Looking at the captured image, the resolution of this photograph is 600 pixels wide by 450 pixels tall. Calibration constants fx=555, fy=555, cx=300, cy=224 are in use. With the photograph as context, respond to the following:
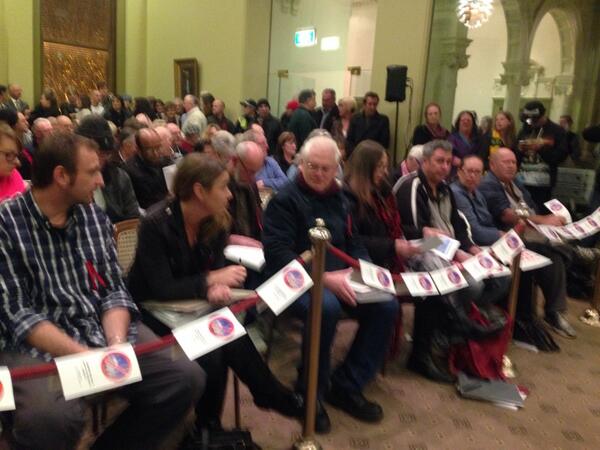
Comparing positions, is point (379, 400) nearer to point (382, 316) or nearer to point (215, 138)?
point (382, 316)

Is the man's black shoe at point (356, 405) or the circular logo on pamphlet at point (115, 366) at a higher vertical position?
the circular logo on pamphlet at point (115, 366)

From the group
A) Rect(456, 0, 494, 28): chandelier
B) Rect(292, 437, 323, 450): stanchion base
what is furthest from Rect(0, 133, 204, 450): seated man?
Rect(456, 0, 494, 28): chandelier

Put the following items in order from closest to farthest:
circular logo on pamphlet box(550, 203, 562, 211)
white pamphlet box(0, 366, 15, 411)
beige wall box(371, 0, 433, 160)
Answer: white pamphlet box(0, 366, 15, 411), circular logo on pamphlet box(550, 203, 562, 211), beige wall box(371, 0, 433, 160)

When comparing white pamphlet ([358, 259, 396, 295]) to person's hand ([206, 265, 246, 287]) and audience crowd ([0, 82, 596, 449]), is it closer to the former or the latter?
audience crowd ([0, 82, 596, 449])

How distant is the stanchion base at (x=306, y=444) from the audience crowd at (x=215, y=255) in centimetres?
13

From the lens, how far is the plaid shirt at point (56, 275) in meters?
1.81

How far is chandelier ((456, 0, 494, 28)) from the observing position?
7.05m

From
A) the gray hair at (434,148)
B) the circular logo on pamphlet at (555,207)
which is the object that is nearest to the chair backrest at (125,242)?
the gray hair at (434,148)

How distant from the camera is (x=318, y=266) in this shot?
2203mm

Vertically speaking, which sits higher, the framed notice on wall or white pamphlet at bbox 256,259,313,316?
the framed notice on wall

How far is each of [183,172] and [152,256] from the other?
351mm

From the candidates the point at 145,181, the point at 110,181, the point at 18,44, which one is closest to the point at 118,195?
the point at 110,181

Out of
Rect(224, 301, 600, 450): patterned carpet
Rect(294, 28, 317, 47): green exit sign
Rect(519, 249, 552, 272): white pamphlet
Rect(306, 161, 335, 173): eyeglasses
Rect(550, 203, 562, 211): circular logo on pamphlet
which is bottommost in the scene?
Rect(224, 301, 600, 450): patterned carpet

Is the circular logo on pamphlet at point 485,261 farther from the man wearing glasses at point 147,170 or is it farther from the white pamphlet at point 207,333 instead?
the man wearing glasses at point 147,170
